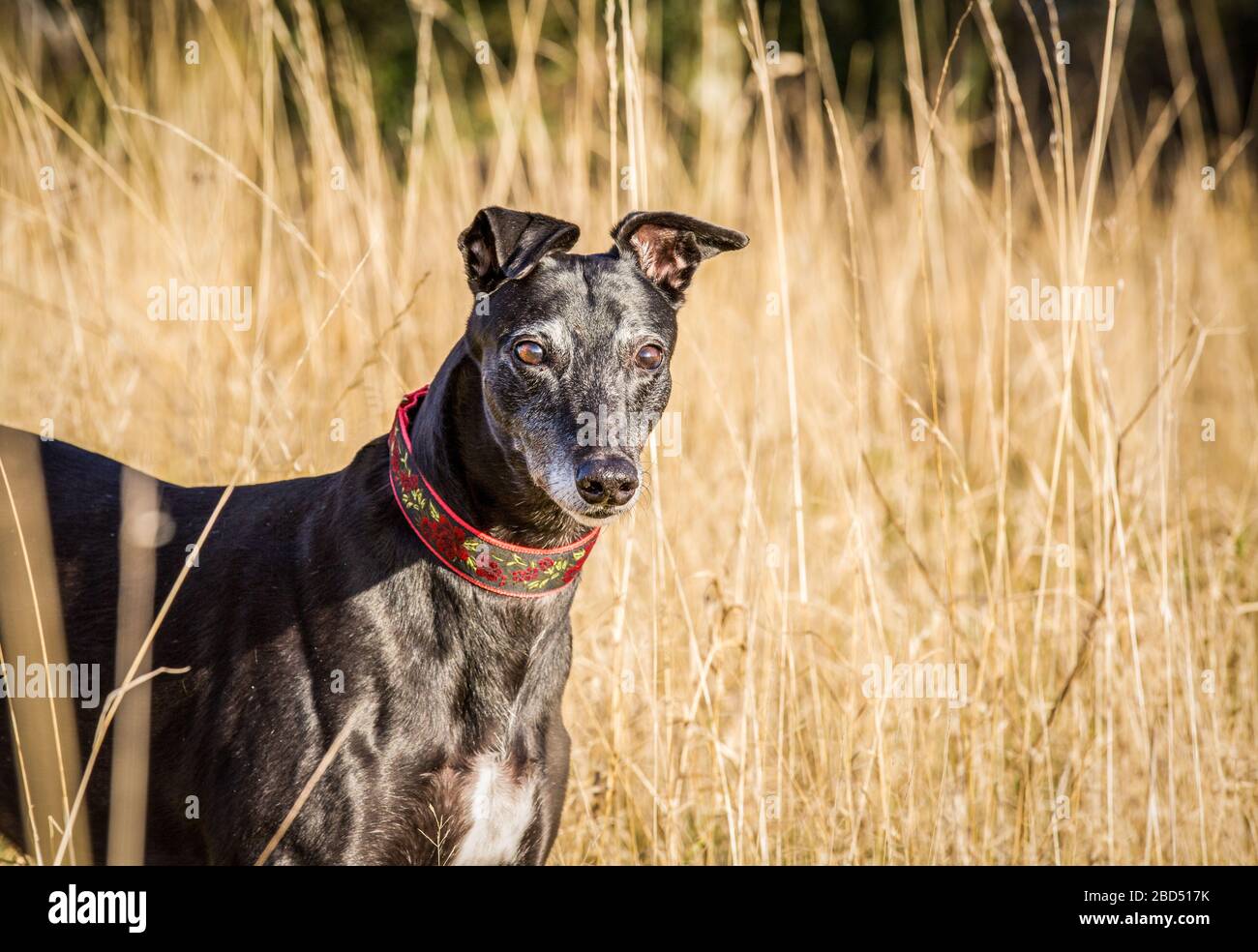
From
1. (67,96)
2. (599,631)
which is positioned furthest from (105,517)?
(67,96)

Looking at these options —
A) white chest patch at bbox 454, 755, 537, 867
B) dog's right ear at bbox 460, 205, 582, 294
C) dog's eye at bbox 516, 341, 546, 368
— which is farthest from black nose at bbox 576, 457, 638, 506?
white chest patch at bbox 454, 755, 537, 867

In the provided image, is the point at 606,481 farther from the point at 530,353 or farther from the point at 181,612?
the point at 181,612

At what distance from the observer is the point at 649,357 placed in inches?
117

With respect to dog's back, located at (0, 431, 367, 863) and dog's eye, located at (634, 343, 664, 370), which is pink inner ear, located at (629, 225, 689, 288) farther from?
dog's back, located at (0, 431, 367, 863)

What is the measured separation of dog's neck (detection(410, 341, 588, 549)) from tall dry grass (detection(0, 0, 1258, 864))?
33 centimetres

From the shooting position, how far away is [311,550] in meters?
2.98

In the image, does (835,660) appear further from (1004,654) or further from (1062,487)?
(1062,487)

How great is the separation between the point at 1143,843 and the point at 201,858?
2718 mm

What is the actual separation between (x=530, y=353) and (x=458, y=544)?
45 cm

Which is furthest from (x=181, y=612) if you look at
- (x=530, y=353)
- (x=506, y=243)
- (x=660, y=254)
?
(x=660, y=254)

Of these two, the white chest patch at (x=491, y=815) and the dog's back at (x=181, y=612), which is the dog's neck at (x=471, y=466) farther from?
the white chest patch at (x=491, y=815)

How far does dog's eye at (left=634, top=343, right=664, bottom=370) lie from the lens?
2.97m

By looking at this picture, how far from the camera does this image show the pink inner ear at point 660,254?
3244 mm

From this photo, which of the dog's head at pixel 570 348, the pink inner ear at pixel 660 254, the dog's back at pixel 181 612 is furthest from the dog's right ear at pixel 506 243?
the dog's back at pixel 181 612
